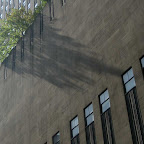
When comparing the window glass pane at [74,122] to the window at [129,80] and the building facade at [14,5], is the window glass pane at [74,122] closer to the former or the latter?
the window at [129,80]

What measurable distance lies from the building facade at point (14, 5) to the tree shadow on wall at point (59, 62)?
30685 millimetres

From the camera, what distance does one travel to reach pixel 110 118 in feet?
89.5

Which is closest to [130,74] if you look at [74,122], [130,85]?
[130,85]

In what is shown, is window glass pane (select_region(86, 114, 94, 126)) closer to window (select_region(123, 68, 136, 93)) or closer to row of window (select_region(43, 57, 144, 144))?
row of window (select_region(43, 57, 144, 144))

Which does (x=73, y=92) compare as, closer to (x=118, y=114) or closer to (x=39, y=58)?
(x=118, y=114)

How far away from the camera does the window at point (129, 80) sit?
26312mm

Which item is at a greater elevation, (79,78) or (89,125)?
(79,78)

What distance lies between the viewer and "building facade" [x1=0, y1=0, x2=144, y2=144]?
87.1 feet

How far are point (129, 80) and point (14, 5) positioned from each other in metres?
64.8

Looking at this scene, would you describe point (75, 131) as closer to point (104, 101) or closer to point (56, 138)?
point (56, 138)

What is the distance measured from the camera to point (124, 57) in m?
27.8

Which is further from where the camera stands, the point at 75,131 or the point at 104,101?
the point at 75,131

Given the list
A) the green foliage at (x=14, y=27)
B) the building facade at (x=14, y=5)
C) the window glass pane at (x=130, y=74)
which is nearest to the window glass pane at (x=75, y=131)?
the window glass pane at (x=130, y=74)

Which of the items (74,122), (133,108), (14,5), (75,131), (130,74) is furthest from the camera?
(14,5)
